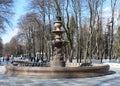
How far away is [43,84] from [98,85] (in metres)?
2.96

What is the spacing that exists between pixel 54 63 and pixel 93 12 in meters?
17.5

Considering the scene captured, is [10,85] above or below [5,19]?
below

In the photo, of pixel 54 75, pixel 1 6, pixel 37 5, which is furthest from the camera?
pixel 37 5

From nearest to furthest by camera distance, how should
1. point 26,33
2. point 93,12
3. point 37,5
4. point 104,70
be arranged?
point 104,70
point 93,12
point 37,5
point 26,33

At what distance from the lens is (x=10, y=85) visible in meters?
15.2

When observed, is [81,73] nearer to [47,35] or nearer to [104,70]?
[104,70]

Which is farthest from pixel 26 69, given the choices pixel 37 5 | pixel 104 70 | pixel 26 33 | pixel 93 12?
pixel 26 33

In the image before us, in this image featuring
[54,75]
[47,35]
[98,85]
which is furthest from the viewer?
[47,35]

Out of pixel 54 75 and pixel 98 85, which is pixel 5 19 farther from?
pixel 98 85

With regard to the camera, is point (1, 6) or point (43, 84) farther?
point (1, 6)

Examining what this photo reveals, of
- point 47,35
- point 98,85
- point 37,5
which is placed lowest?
point 98,85

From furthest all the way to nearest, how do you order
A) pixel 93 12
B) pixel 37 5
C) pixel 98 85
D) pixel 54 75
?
pixel 37 5
pixel 93 12
pixel 54 75
pixel 98 85

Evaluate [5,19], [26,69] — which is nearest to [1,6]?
[5,19]

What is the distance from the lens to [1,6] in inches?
1677
